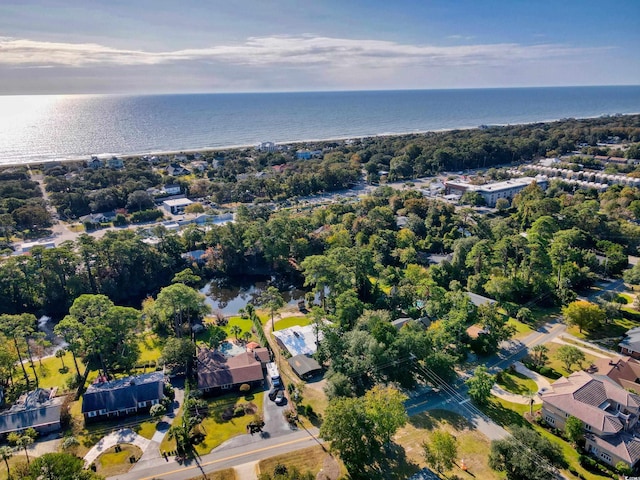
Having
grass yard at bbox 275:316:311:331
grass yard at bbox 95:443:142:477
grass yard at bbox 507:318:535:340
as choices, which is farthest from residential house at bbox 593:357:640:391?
grass yard at bbox 95:443:142:477

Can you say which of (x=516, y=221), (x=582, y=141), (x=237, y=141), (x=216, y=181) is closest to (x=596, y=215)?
(x=516, y=221)

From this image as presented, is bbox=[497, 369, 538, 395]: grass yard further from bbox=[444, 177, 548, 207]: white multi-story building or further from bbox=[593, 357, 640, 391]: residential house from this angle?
bbox=[444, 177, 548, 207]: white multi-story building

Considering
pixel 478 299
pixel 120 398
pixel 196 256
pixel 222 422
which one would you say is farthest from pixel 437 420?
pixel 196 256

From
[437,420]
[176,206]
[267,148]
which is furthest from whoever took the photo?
[267,148]

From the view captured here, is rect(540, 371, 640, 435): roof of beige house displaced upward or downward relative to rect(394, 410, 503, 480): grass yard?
upward

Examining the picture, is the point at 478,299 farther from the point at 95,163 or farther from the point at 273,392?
the point at 95,163

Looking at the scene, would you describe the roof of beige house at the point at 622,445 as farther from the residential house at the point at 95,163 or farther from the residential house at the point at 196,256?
the residential house at the point at 95,163
